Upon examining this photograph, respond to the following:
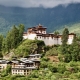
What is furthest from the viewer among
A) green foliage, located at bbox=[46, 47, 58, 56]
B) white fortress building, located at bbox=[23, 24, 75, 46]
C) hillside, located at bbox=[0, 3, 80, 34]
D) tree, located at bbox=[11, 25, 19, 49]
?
hillside, located at bbox=[0, 3, 80, 34]

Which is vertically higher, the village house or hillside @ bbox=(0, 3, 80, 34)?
hillside @ bbox=(0, 3, 80, 34)

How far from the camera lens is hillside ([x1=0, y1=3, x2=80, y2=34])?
17509 centimetres

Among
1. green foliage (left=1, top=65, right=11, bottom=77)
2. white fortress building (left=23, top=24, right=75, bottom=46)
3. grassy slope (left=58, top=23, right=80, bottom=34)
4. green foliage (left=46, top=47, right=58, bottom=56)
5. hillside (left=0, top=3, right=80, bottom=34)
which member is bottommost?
green foliage (left=1, top=65, right=11, bottom=77)

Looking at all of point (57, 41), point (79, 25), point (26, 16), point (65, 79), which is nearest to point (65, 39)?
point (57, 41)

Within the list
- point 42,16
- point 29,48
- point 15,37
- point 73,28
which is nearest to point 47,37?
point 29,48

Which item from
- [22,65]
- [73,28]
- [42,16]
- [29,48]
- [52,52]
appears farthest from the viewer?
[42,16]

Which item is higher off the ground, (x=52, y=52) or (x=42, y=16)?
(x=42, y=16)

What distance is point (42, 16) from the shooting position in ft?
614

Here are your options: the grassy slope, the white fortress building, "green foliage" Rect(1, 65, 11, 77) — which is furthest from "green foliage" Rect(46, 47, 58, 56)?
the grassy slope

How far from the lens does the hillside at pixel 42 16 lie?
6893 inches

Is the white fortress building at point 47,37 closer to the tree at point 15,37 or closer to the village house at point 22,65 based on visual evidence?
the tree at point 15,37

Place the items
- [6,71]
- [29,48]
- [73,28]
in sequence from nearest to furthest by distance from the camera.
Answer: [6,71] → [29,48] → [73,28]

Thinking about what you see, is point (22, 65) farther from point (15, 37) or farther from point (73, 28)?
point (73, 28)

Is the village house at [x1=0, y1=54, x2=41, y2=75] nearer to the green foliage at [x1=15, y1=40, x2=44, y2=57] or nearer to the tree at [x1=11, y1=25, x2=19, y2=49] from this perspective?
the green foliage at [x1=15, y1=40, x2=44, y2=57]
